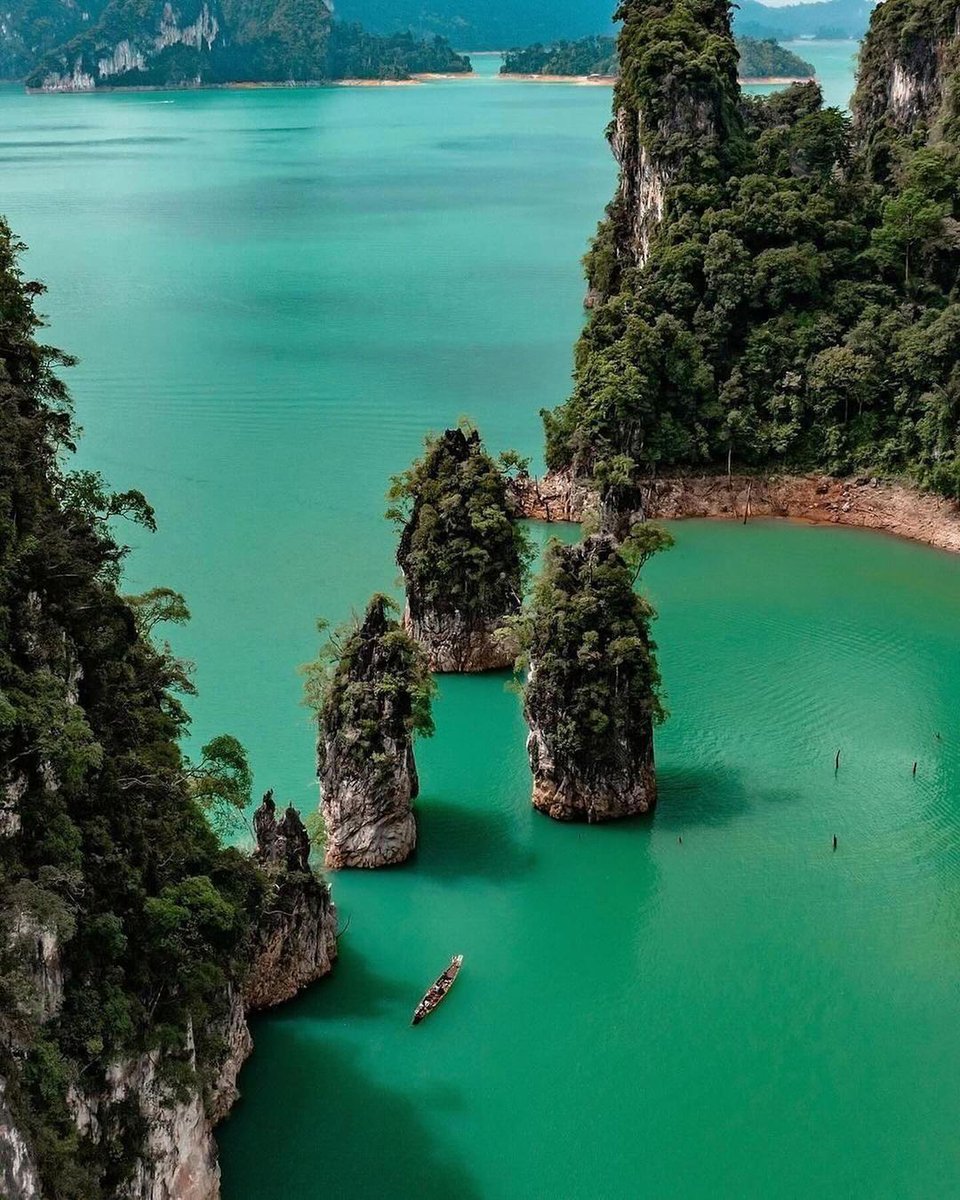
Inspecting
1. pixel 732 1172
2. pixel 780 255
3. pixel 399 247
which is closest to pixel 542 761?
pixel 732 1172

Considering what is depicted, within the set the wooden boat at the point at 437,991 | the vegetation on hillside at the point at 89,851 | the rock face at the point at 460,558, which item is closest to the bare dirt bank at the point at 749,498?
the rock face at the point at 460,558

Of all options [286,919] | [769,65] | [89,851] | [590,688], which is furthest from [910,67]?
[769,65]

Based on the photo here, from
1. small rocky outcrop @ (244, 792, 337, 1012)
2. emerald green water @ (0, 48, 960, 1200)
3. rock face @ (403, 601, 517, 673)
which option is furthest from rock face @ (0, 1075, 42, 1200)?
rock face @ (403, 601, 517, 673)

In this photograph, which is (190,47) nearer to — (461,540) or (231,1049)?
(461,540)

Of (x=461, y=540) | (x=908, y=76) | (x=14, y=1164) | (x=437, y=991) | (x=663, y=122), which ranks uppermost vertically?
(x=908, y=76)

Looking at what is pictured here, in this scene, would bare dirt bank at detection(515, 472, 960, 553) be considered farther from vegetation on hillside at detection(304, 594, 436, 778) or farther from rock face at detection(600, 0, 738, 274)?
vegetation on hillside at detection(304, 594, 436, 778)

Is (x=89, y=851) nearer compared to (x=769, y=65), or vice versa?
(x=89, y=851)

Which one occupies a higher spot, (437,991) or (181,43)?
(181,43)
